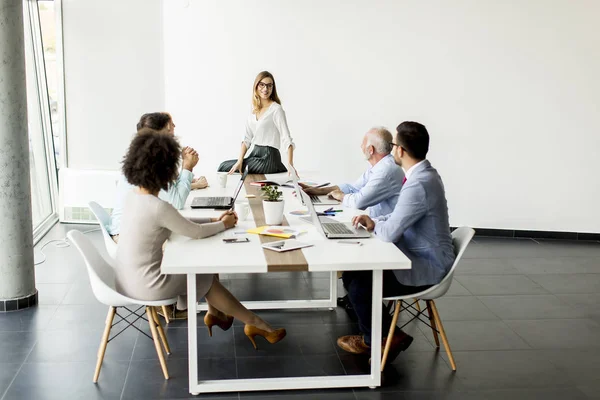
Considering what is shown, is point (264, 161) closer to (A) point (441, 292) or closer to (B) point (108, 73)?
(B) point (108, 73)

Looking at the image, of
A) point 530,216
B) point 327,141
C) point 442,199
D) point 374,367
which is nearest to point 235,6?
point 327,141

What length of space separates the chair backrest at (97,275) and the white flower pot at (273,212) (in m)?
1.00

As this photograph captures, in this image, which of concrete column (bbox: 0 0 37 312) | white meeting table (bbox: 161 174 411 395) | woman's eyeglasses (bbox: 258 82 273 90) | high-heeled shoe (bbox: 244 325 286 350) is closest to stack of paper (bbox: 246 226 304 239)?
white meeting table (bbox: 161 174 411 395)

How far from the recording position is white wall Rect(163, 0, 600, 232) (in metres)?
7.65

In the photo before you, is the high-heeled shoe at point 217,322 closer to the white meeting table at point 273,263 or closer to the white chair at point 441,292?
the white meeting table at point 273,263

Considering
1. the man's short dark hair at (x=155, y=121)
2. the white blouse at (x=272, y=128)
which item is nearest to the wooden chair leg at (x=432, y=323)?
the man's short dark hair at (x=155, y=121)

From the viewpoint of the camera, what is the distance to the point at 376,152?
202 inches

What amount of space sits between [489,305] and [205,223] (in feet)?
7.85

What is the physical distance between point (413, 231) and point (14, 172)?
2813mm

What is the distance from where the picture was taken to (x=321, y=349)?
15.0 feet

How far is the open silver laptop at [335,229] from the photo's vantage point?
4180 mm

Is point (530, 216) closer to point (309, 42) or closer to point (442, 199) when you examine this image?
point (309, 42)

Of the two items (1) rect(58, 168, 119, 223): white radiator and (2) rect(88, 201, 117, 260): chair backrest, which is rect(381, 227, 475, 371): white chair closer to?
(2) rect(88, 201, 117, 260): chair backrest

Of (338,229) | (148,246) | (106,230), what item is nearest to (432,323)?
(338,229)
